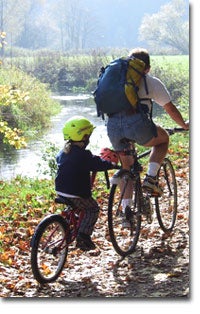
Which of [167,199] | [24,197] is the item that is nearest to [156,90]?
[167,199]

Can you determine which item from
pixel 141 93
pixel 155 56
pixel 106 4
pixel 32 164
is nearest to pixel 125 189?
pixel 141 93

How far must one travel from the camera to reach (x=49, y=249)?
11.1 ft

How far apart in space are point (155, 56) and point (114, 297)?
1.73m

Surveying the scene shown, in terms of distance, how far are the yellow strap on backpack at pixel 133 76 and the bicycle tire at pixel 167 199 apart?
0.85 m

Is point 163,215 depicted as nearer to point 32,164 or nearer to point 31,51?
point 31,51

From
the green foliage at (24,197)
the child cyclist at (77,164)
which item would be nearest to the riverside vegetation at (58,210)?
the green foliage at (24,197)

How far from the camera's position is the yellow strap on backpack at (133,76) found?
11.2 ft

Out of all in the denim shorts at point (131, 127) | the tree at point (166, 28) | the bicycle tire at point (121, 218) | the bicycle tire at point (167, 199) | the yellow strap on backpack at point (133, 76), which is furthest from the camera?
the bicycle tire at point (167, 199)

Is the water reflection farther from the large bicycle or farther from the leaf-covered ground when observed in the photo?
the leaf-covered ground

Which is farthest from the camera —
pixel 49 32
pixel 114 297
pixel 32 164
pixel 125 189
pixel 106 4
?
pixel 32 164

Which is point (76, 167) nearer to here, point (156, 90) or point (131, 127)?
point (131, 127)

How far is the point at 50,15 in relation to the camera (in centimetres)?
431

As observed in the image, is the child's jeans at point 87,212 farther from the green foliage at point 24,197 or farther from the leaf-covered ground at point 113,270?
the green foliage at point 24,197

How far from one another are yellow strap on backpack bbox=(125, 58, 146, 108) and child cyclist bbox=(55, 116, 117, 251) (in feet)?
0.98
